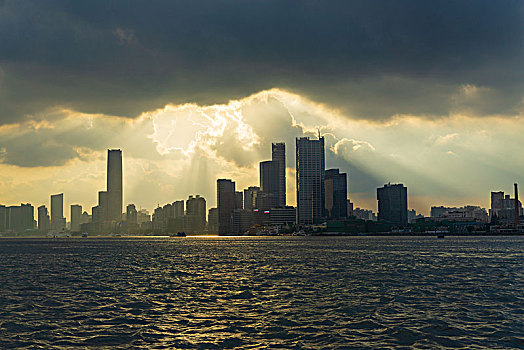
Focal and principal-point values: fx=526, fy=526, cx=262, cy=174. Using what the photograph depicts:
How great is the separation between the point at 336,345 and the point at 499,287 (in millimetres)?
43160

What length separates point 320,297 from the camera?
200ft

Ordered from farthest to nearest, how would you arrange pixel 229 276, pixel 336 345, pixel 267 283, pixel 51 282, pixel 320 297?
pixel 229 276, pixel 51 282, pixel 267 283, pixel 320 297, pixel 336 345

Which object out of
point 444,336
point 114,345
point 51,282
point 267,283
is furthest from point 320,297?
point 51,282

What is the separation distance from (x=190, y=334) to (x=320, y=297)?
23.6 m

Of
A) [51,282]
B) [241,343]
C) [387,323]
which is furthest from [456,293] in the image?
[51,282]

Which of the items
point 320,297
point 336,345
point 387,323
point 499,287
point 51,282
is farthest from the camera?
point 51,282

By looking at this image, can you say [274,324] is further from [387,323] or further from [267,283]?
[267,283]

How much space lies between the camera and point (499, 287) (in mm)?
70562

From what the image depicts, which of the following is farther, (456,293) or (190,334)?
(456,293)

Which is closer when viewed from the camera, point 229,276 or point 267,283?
point 267,283

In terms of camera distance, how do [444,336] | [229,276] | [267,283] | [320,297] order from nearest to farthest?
[444,336] < [320,297] < [267,283] < [229,276]

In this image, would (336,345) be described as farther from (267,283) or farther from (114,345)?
(267,283)

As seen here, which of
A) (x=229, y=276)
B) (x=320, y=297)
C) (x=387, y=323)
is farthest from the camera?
(x=229, y=276)

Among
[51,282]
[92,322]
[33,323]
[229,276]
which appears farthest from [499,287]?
[51,282]
